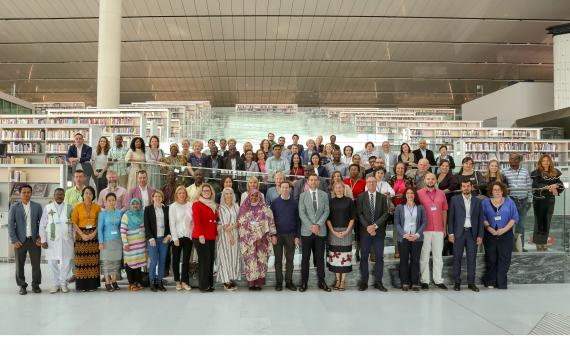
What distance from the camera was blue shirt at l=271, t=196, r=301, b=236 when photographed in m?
6.18

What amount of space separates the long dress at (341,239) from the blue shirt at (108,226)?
254 centimetres

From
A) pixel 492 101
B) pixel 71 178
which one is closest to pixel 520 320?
pixel 71 178

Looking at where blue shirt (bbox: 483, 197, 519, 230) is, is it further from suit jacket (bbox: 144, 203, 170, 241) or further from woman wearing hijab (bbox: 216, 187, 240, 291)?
suit jacket (bbox: 144, 203, 170, 241)

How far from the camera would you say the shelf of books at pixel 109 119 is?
14.1 m

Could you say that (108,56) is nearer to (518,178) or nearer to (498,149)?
(498,149)

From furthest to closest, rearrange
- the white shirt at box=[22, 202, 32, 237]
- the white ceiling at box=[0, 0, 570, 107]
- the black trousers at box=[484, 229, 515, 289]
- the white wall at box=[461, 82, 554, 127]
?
the white wall at box=[461, 82, 554, 127]
the white ceiling at box=[0, 0, 570, 107]
the black trousers at box=[484, 229, 515, 289]
the white shirt at box=[22, 202, 32, 237]

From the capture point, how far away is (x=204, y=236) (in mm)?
6031

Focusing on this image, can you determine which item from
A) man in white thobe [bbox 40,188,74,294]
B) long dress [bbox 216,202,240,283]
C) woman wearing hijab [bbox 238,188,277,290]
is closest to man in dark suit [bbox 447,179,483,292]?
woman wearing hijab [bbox 238,188,277,290]

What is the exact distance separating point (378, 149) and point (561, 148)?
393 inches

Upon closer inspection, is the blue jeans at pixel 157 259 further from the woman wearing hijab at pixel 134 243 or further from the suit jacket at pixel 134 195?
the suit jacket at pixel 134 195

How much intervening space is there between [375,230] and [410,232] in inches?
16.8

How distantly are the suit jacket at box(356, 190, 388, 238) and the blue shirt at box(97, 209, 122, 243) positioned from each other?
114 inches

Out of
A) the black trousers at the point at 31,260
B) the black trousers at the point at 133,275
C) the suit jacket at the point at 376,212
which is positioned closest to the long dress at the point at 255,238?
the suit jacket at the point at 376,212
